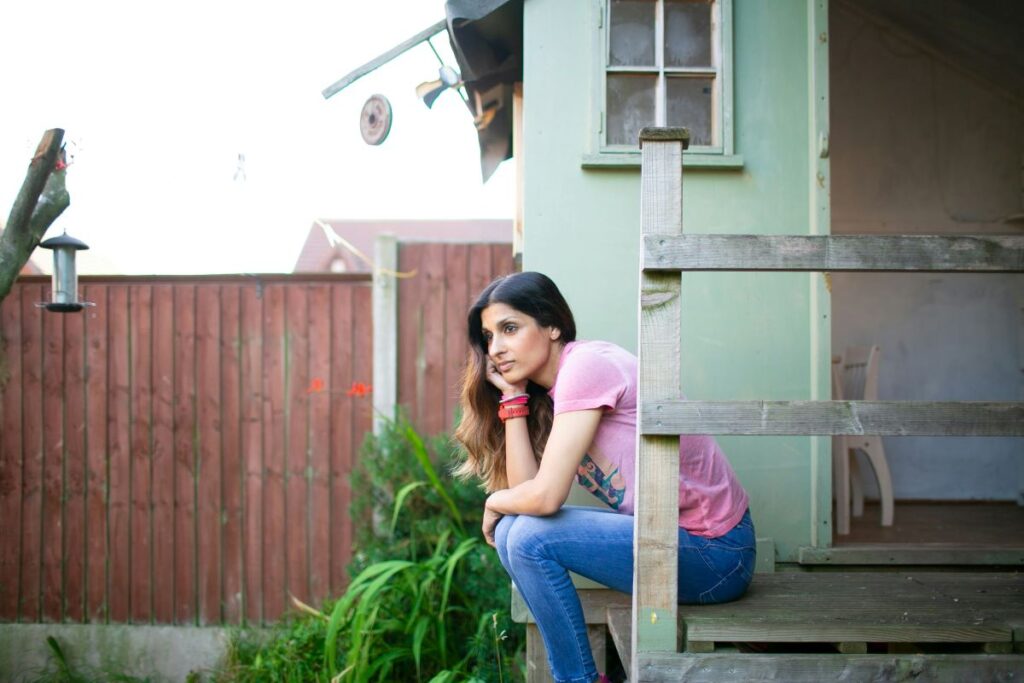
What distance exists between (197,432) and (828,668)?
13.1 ft

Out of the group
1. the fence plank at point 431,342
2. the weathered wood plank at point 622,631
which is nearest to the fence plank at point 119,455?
the fence plank at point 431,342

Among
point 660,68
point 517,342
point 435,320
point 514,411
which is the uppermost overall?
point 660,68

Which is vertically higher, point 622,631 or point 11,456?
point 11,456

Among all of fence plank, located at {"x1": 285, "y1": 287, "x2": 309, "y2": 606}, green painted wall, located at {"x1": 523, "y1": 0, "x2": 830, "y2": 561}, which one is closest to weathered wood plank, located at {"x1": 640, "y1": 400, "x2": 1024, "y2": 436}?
green painted wall, located at {"x1": 523, "y1": 0, "x2": 830, "y2": 561}

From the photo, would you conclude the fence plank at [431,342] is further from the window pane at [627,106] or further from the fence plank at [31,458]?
the fence plank at [31,458]

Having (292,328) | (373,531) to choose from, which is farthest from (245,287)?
(373,531)

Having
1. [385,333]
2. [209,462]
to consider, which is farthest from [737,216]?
[209,462]

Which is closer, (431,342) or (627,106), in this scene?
(627,106)

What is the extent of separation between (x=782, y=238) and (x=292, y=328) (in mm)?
3634

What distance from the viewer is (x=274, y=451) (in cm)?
511

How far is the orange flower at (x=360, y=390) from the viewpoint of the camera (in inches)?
198

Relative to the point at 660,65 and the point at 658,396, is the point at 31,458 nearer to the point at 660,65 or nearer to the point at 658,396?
the point at 660,65

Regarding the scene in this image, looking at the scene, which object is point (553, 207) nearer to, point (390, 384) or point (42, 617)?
point (390, 384)

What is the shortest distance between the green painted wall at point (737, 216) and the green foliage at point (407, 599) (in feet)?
3.92
